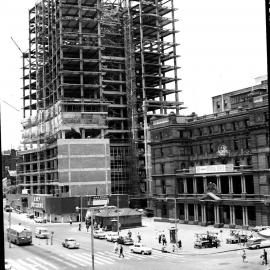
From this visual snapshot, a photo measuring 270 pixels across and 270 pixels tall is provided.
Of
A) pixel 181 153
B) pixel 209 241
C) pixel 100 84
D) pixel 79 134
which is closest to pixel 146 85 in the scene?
pixel 100 84

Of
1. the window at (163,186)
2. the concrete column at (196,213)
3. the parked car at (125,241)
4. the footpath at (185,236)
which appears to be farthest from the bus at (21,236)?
the window at (163,186)

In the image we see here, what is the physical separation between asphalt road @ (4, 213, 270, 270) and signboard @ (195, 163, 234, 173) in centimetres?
2714

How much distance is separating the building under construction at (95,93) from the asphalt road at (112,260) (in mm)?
53475

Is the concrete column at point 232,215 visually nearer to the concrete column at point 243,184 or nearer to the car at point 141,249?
the concrete column at point 243,184

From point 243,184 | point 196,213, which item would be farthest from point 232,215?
point 196,213

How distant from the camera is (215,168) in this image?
8594 centimetres

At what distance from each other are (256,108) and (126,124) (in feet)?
223

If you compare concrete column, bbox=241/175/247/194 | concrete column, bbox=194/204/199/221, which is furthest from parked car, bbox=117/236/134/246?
concrete column, bbox=194/204/199/221

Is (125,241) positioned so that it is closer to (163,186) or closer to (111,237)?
(111,237)

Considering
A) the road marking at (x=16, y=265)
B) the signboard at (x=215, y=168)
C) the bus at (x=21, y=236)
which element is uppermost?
the signboard at (x=215, y=168)

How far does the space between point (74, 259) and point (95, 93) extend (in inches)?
3156

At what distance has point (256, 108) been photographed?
252ft

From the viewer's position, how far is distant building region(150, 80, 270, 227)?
76750mm

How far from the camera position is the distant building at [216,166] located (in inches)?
3022
